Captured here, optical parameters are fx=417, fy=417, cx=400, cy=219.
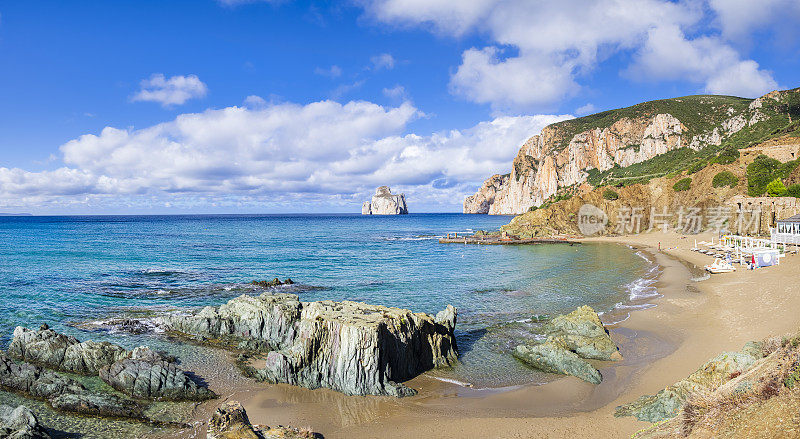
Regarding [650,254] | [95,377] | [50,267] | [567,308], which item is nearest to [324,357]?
[95,377]

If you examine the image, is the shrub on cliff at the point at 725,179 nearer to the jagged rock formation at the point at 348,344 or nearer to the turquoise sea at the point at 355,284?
the turquoise sea at the point at 355,284

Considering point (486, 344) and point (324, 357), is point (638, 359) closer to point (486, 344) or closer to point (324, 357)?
point (486, 344)

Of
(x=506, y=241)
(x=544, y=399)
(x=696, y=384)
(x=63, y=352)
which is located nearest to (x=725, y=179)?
(x=506, y=241)

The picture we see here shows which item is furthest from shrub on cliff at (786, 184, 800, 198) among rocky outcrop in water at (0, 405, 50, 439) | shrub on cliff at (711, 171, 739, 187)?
rocky outcrop in water at (0, 405, 50, 439)

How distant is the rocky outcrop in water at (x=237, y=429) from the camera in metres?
8.88

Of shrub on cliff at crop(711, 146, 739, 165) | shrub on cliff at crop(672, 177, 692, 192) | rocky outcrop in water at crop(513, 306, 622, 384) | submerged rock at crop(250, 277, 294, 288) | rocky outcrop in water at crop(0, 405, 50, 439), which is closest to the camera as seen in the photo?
rocky outcrop in water at crop(0, 405, 50, 439)

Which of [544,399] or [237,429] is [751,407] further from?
[237,429]

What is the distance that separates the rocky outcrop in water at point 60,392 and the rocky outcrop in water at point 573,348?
13.1 meters

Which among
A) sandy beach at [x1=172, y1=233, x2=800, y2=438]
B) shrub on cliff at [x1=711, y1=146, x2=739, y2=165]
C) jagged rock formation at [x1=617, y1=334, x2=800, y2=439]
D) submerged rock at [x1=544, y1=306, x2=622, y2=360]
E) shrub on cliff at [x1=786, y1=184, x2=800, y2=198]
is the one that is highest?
shrub on cliff at [x1=711, y1=146, x2=739, y2=165]

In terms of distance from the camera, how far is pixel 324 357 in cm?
1371

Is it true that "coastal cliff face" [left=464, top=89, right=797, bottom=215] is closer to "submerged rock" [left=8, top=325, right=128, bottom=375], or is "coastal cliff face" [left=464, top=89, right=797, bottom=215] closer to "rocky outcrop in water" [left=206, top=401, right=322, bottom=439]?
"rocky outcrop in water" [left=206, top=401, right=322, bottom=439]

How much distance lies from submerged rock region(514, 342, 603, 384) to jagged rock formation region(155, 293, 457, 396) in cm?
284

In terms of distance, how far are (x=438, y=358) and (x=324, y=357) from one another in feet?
15.0

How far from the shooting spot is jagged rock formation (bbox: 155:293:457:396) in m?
13.2
